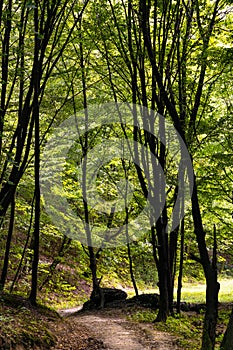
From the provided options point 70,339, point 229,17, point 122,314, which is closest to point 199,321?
point 122,314

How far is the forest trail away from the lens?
6.37 meters

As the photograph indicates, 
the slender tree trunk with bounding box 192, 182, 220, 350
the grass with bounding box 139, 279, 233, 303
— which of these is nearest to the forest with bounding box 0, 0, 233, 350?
the slender tree trunk with bounding box 192, 182, 220, 350

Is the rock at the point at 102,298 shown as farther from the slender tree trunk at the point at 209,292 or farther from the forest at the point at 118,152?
the slender tree trunk at the point at 209,292

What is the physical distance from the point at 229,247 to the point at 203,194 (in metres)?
3.20

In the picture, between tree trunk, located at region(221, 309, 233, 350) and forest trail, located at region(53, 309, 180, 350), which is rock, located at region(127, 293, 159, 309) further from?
tree trunk, located at region(221, 309, 233, 350)

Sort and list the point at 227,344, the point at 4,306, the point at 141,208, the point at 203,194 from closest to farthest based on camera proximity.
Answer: the point at 227,344 → the point at 4,306 → the point at 203,194 → the point at 141,208

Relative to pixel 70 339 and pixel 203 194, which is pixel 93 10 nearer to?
pixel 203 194

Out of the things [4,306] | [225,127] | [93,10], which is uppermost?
[93,10]

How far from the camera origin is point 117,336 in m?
7.23

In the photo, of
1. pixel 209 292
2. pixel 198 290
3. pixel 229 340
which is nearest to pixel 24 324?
pixel 209 292

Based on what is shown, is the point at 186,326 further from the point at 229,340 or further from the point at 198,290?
the point at 198,290

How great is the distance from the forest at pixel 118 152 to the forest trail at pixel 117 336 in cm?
5

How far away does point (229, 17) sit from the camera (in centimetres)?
818

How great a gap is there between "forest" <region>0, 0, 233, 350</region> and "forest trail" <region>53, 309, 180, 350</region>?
0.05 m
